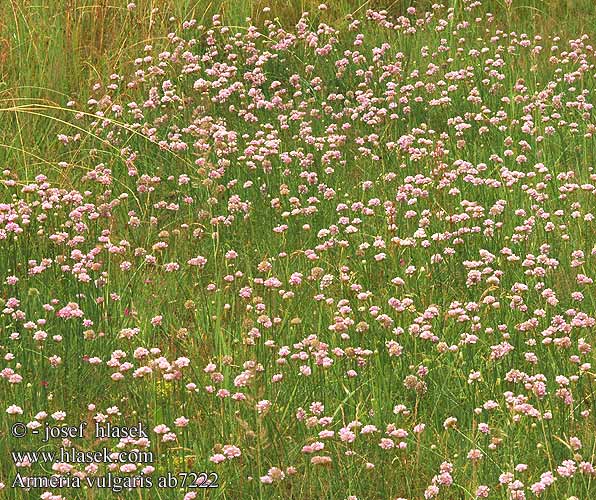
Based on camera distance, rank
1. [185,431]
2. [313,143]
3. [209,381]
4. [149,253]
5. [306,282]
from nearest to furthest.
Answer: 1. [185,431]
2. [209,381]
3. [306,282]
4. [149,253]
5. [313,143]

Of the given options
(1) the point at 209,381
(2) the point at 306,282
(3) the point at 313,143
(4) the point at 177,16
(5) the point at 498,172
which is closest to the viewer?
(1) the point at 209,381

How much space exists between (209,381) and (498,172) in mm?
2510

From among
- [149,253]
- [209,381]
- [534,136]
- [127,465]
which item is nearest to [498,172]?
[534,136]

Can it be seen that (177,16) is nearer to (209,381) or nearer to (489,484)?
(209,381)

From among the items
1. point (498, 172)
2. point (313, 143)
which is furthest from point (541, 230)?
point (313, 143)

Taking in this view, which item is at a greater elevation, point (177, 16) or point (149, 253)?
point (177, 16)

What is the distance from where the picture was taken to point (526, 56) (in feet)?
25.6

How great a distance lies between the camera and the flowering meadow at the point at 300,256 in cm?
361

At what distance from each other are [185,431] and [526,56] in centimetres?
490

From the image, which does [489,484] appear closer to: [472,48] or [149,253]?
[149,253]

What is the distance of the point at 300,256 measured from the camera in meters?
5.30

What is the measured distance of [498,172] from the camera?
5.94 metres

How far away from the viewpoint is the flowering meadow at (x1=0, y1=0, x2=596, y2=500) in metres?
3.61

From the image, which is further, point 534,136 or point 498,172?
point 534,136
